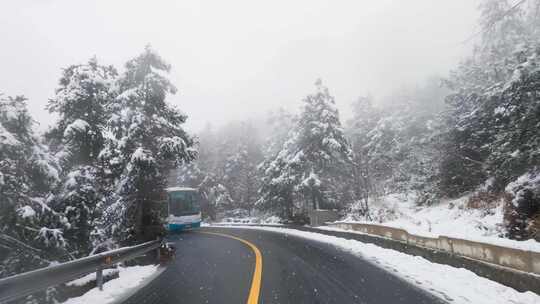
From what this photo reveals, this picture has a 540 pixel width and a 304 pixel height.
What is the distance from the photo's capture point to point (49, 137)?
52.7 ft

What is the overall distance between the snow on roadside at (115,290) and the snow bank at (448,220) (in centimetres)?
712

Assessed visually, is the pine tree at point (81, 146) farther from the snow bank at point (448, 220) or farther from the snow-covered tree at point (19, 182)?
the snow bank at point (448, 220)

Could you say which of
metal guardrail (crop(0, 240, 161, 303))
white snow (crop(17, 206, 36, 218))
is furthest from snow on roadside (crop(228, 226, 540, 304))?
white snow (crop(17, 206, 36, 218))

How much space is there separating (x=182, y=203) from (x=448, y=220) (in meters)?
19.2

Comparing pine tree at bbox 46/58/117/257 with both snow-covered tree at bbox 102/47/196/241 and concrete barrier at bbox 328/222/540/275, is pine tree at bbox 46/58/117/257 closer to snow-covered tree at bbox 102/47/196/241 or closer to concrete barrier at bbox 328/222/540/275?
snow-covered tree at bbox 102/47/196/241

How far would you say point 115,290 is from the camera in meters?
6.99

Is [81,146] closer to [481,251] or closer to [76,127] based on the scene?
[76,127]

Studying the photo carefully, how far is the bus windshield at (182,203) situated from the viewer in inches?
1056

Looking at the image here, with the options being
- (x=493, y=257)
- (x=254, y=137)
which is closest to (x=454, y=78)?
(x=493, y=257)

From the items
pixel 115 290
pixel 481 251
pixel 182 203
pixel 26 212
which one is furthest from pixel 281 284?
pixel 182 203

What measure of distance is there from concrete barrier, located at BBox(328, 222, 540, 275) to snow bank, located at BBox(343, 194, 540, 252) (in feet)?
0.32

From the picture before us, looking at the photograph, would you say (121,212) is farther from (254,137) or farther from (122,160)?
(254,137)

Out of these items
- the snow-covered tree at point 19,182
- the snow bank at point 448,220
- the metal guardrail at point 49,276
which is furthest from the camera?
the snow-covered tree at point 19,182

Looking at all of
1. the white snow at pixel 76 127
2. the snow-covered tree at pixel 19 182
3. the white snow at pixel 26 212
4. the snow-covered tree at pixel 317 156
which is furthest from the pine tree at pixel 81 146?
the snow-covered tree at pixel 317 156
